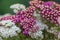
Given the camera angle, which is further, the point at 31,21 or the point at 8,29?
the point at 31,21

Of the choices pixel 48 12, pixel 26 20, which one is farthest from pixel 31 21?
pixel 48 12

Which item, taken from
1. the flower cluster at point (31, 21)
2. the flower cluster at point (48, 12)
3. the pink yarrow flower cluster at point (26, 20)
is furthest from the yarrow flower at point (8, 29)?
the flower cluster at point (48, 12)

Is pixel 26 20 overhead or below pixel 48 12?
below

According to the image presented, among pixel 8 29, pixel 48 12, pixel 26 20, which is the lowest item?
pixel 8 29

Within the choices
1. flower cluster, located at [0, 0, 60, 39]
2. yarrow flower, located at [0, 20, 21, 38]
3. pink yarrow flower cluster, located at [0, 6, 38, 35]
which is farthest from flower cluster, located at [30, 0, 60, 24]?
yarrow flower, located at [0, 20, 21, 38]

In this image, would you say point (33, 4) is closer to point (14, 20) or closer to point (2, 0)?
point (14, 20)

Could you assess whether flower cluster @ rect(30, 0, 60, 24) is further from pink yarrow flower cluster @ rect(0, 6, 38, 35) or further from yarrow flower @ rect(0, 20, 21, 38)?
yarrow flower @ rect(0, 20, 21, 38)

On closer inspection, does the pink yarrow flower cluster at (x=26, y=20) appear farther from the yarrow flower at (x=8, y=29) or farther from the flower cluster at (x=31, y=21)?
the yarrow flower at (x=8, y=29)

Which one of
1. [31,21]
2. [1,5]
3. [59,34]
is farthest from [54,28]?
[1,5]

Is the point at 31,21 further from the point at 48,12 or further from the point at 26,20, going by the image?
the point at 48,12
